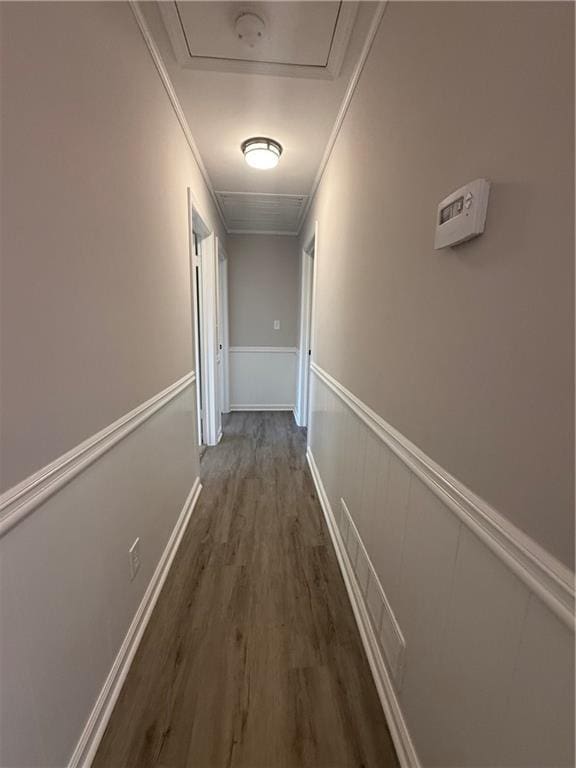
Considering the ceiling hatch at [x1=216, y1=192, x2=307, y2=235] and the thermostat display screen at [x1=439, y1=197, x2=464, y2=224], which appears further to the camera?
the ceiling hatch at [x1=216, y1=192, x2=307, y2=235]

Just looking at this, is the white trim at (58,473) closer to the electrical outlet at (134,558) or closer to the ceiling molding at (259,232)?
the electrical outlet at (134,558)

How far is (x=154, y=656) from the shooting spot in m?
1.28

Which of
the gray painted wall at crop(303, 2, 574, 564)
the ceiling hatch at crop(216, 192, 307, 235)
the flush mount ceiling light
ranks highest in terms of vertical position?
the ceiling hatch at crop(216, 192, 307, 235)

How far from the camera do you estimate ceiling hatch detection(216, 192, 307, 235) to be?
3.11 meters

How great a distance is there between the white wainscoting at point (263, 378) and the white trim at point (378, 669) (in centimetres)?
289

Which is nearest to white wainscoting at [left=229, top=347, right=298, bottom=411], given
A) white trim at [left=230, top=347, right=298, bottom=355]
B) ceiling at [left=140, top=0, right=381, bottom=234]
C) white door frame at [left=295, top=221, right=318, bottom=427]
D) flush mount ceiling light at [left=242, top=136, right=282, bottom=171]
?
white trim at [left=230, top=347, right=298, bottom=355]

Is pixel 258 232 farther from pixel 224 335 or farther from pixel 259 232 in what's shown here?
pixel 224 335

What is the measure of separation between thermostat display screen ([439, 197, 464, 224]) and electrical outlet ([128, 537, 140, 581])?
60.4 inches

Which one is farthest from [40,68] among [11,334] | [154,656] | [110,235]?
[154,656]

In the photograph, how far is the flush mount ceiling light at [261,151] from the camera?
2.10m

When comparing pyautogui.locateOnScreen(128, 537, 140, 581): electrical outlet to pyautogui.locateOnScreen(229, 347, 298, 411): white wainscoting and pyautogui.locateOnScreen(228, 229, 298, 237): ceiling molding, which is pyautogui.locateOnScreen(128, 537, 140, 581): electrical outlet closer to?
pyautogui.locateOnScreen(229, 347, 298, 411): white wainscoting

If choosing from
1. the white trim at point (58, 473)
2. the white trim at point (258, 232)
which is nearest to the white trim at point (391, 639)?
the white trim at point (58, 473)

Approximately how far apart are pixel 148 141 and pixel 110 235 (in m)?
0.65

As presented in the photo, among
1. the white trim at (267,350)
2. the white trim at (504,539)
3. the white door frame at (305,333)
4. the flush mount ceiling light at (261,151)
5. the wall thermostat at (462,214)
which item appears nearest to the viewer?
the white trim at (504,539)
